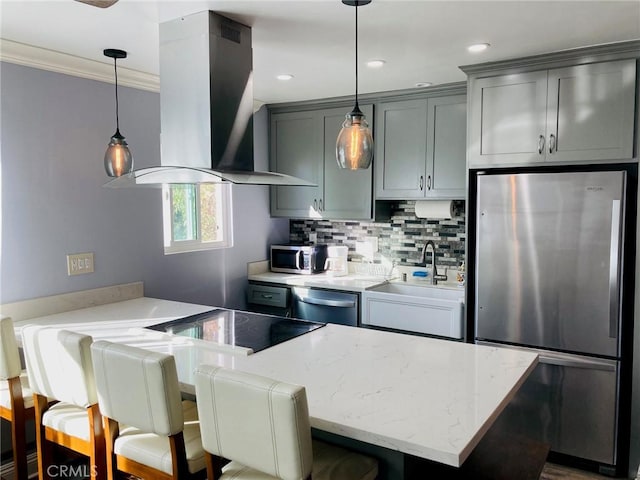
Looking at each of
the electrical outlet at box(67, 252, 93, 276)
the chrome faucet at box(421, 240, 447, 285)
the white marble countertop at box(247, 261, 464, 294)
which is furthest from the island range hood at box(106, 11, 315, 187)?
the chrome faucet at box(421, 240, 447, 285)

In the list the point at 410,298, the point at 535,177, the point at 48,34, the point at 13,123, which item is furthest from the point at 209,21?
the point at 410,298

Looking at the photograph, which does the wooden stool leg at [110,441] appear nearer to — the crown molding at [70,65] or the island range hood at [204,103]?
the island range hood at [204,103]

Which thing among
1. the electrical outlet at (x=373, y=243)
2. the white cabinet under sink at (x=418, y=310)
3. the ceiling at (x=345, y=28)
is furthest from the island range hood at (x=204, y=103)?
the electrical outlet at (x=373, y=243)

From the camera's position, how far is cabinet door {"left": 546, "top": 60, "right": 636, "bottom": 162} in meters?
2.71

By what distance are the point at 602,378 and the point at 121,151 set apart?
294 centimetres

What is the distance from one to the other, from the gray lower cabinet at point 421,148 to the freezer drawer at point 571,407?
4.21 feet

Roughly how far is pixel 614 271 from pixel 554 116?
909 mm

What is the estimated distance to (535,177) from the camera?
292 cm

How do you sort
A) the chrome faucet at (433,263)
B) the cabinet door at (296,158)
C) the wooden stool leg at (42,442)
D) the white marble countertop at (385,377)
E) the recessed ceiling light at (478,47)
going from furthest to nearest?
the cabinet door at (296,158) → the chrome faucet at (433,263) → the recessed ceiling light at (478,47) → the wooden stool leg at (42,442) → the white marble countertop at (385,377)

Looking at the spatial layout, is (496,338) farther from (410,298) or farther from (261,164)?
(261,164)

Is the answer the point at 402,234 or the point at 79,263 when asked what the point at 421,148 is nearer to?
the point at 402,234

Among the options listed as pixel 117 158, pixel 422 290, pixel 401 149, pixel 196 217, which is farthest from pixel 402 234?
pixel 117 158

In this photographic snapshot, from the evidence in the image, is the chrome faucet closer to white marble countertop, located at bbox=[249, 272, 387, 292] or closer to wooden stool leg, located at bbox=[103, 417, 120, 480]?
white marble countertop, located at bbox=[249, 272, 387, 292]

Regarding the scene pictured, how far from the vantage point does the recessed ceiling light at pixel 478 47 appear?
2660 mm
